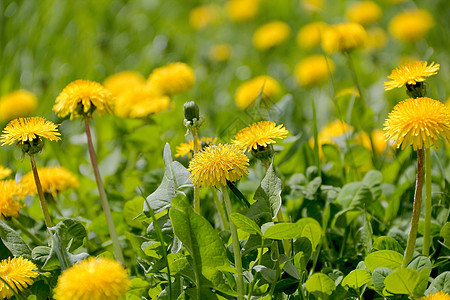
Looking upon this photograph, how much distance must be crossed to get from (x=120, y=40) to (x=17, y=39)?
71 centimetres

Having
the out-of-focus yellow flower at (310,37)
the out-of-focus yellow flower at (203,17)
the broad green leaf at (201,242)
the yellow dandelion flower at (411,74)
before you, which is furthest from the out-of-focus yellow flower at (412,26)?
the broad green leaf at (201,242)

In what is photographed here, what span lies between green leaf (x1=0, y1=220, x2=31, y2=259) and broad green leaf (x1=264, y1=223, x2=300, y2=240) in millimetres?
579

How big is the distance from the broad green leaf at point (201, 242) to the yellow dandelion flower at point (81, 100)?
1.37 feet

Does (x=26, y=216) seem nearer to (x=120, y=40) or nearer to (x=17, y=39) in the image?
(x=17, y=39)

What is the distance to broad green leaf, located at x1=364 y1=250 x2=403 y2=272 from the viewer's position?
1.21m

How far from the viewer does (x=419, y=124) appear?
44.2 inches

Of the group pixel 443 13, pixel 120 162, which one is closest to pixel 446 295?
pixel 120 162

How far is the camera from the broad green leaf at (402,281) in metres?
1.10

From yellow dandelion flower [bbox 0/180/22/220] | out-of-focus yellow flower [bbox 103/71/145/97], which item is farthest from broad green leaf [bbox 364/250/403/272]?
out-of-focus yellow flower [bbox 103/71/145/97]

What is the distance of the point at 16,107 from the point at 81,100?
4.61 ft

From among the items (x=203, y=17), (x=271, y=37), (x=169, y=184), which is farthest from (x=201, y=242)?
(x=203, y=17)

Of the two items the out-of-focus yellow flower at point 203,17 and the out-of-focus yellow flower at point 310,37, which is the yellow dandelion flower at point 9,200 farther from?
the out-of-focus yellow flower at point 203,17

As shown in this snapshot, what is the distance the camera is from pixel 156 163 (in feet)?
6.63

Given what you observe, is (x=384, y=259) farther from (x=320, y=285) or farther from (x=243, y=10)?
(x=243, y=10)
